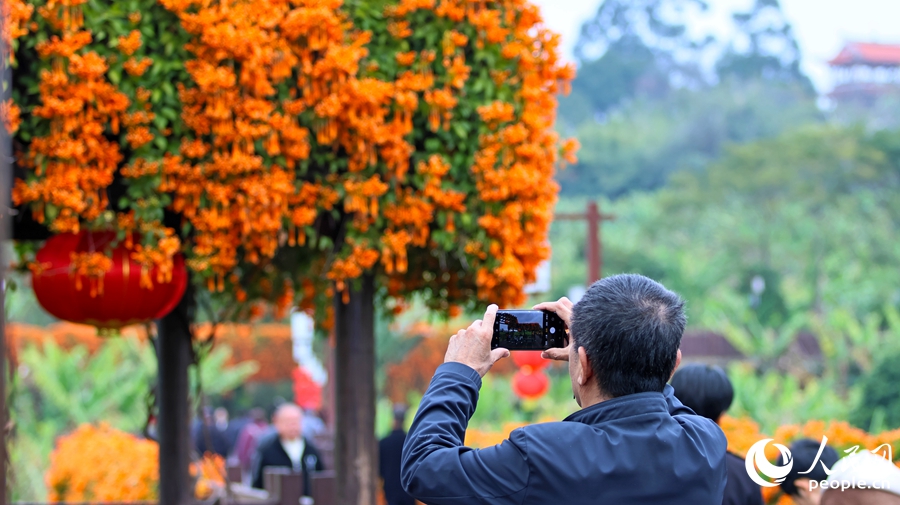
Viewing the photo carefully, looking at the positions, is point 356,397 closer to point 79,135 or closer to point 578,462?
point 79,135

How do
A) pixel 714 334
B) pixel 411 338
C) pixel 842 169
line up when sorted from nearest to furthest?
pixel 411 338 → pixel 714 334 → pixel 842 169

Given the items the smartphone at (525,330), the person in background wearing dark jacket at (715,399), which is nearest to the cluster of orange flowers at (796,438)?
the person in background wearing dark jacket at (715,399)

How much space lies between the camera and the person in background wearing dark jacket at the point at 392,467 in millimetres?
4723

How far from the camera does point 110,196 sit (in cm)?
340

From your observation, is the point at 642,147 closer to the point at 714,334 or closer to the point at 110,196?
the point at 714,334

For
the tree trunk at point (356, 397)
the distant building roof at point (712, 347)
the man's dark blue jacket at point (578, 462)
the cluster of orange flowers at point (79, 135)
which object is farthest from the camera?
the distant building roof at point (712, 347)

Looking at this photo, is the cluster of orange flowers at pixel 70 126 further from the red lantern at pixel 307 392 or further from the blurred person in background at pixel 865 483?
the red lantern at pixel 307 392

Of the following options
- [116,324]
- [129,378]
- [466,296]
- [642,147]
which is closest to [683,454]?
[466,296]

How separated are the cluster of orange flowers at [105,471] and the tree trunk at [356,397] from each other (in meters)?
3.10

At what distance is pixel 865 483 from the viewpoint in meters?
2.15

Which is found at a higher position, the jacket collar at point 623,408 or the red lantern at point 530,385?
the jacket collar at point 623,408

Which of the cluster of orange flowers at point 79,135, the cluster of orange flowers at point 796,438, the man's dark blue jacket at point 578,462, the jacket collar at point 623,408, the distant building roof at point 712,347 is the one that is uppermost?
the cluster of orange flowers at point 79,135

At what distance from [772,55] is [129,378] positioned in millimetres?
53115

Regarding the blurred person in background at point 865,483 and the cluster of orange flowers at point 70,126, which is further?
the cluster of orange flowers at point 70,126
